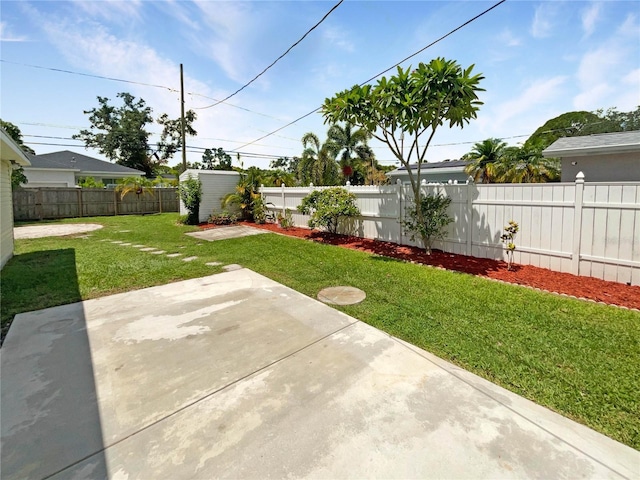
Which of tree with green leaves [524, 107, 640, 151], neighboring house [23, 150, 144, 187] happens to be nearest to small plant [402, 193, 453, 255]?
neighboring house [23, 150, 144, 187]

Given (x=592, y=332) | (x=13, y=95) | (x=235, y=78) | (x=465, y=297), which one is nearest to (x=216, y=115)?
(x=235, y=78)

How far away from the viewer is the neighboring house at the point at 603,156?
9.55 m

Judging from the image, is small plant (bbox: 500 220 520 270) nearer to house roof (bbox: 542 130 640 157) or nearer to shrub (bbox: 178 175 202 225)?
house roof (bbox: 542 130 640 157)

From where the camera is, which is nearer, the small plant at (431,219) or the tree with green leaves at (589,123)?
the small plant at (431,219)

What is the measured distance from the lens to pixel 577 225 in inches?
193

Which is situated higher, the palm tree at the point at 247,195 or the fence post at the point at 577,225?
the palm tree at the point at 247,195

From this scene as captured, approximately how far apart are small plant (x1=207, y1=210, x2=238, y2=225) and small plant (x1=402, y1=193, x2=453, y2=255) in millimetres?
8780

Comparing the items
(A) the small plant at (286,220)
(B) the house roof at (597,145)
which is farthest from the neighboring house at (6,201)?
(B) the house roof at (597,145)

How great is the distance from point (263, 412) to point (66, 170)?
84.2ft

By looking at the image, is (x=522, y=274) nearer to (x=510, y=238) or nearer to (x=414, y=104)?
(x=510, y=238)

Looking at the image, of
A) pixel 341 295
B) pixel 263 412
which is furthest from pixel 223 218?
pixel 263 412

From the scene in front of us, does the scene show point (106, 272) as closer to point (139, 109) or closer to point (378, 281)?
point (378, 281)

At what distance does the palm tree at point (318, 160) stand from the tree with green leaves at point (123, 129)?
16.2 metres

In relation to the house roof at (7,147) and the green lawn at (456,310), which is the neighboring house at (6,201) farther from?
the green lawn at (456,310)
